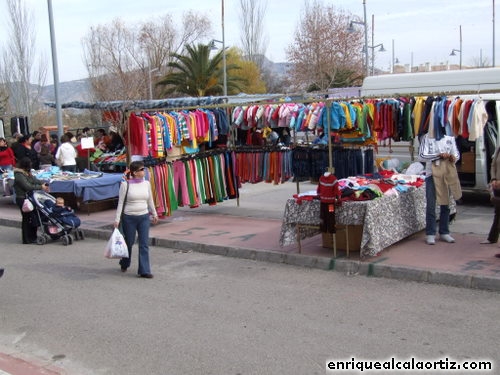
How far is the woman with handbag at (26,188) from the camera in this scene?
37.0 feet

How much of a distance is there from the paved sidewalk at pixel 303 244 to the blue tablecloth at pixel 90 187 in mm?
491

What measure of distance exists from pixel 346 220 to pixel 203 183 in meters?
4.75

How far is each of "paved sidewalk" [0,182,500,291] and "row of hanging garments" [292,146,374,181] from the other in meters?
1.17

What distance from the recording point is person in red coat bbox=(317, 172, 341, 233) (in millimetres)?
8391

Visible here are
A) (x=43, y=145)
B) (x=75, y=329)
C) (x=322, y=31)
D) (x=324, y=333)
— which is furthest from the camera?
(x=322, y=31)

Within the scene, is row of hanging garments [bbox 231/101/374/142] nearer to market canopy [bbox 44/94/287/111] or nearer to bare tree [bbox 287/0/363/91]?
market canopy [bbox 44/94/287/111]

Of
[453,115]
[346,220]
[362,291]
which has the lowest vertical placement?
[362,291]

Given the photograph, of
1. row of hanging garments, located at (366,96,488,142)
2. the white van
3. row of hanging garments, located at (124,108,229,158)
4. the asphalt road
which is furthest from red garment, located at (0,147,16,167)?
row of hanging garments, located at (366,96,488,142)

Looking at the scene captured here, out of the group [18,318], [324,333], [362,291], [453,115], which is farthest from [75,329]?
[453,115]

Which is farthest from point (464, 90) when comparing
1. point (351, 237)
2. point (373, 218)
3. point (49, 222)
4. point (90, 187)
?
point (49, 222)

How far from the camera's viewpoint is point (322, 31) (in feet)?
114

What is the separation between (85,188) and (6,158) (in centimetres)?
449

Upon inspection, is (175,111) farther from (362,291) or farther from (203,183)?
(362,291)

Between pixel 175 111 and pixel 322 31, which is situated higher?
pixel 322 31
